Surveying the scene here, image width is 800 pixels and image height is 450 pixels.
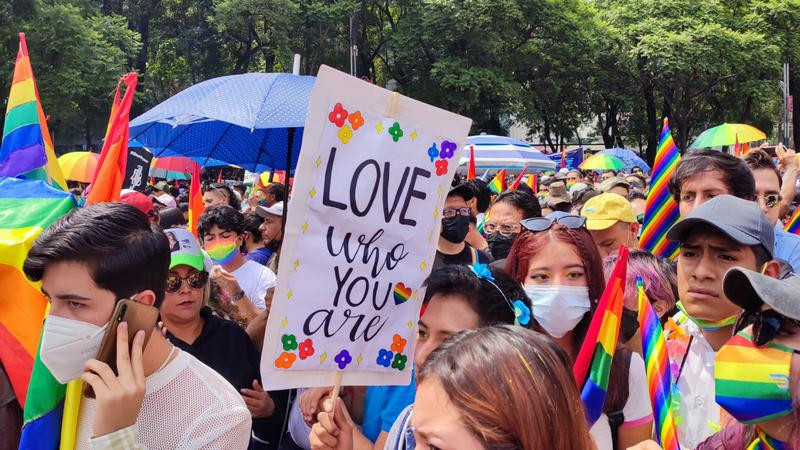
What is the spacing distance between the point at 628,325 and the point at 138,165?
5809mm

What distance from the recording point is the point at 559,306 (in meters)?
2.49

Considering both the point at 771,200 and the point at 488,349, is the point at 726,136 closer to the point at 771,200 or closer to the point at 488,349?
the point at 771,200

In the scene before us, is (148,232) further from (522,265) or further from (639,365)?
(639,365)

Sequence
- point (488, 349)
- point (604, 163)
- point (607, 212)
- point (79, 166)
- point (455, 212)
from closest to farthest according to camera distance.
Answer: point (488, 349)
point (607, 212)
point (455, 212)
point (79, 166)
point (604, 163)

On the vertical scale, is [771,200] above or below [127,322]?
above

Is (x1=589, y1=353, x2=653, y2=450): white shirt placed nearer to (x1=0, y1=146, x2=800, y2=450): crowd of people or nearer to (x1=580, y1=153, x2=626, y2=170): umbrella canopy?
(x1=0, y1=146, x2=800, y2=450): crowd of people

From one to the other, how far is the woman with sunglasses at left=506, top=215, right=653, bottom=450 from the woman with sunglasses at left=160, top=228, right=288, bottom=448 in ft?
3.69

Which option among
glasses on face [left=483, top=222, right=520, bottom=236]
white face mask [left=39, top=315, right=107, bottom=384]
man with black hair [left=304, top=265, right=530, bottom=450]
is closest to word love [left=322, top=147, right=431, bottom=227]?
man with black hair [left=304, top=265, right=530, bottom=450]

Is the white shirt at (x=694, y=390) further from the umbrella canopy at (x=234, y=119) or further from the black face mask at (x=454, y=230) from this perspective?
the umbrella canopy at (x=234, y=119)

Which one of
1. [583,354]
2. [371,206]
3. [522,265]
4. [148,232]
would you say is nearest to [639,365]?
[583,354]

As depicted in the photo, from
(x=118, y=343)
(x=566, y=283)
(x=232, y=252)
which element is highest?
(x=566, y=283)

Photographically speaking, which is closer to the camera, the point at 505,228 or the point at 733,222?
the point at 733,222

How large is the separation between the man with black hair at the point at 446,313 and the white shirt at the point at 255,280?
78.4 inches

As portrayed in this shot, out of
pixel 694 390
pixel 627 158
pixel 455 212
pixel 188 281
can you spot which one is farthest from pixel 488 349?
pixel 627 158
